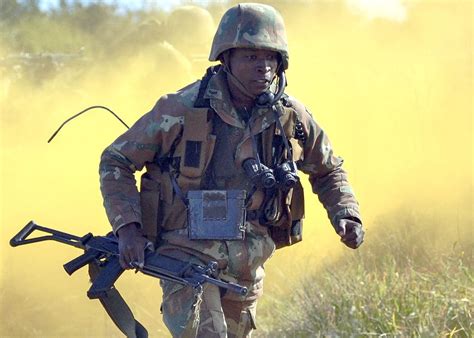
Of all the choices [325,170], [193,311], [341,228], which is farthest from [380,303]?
[193,311]

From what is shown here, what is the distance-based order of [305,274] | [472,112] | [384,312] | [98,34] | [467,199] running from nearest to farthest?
[384,312] → [305,274] → [467,199] → [472,112] → [98,34]

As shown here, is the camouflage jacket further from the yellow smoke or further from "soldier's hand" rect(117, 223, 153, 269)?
the yellow smoke

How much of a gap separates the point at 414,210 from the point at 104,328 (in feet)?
9.38

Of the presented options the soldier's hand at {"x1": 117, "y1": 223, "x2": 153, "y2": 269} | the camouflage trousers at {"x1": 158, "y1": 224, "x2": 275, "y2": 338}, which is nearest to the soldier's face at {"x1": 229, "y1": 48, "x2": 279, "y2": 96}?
the camouflage trousers at {"x1": 158, "y1": 224, "x2": 275, "y2": 338}

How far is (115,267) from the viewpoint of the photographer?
5496 millimetres

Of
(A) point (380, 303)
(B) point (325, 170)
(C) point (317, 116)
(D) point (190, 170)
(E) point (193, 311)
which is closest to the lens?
(E) point (193, 311)

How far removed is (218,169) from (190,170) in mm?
143

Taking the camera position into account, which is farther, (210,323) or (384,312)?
(384,312)

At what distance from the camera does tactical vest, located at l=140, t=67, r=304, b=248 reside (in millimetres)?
5457

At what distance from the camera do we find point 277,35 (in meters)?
5.55

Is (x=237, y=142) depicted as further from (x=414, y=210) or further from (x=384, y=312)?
(x=414, y=210)

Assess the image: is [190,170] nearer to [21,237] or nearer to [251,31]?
[251,31]

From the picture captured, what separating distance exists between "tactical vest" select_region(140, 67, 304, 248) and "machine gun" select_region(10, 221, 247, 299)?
0.19m

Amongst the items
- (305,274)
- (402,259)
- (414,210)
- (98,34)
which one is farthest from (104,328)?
(98,34)
